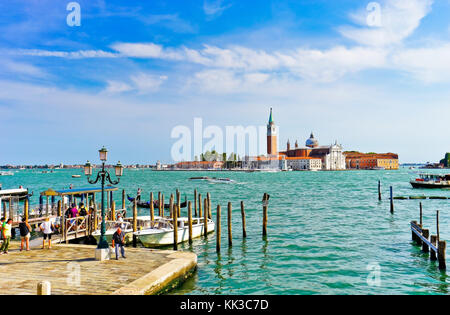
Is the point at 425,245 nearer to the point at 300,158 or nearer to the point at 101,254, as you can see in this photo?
the point at 101,254

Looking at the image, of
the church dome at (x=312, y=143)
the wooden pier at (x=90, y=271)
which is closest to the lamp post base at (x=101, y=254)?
the wooden pier at (x=90, y=271)

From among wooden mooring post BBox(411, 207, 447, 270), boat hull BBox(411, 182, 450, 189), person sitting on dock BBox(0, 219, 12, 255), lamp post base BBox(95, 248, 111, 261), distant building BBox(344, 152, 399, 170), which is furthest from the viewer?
distant building BBox(344, 152, 399, 170)

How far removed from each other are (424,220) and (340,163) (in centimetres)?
15669

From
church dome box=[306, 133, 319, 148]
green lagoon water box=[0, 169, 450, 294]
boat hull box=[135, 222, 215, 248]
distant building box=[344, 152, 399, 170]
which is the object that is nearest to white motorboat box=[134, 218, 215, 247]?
boat hull box=[135, 222, 215, 248]

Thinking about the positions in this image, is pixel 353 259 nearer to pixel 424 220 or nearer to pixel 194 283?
pixel 194 283

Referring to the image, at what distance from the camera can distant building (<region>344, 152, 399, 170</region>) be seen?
586 feet

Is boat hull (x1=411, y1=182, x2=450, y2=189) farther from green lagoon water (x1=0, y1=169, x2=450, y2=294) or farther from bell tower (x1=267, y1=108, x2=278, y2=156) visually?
bell tower (x1=267, y1=108, x2=278, y2=156)

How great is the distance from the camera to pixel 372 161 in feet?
591

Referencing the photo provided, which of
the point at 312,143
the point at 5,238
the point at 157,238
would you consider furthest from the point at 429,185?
the point at 312,143
